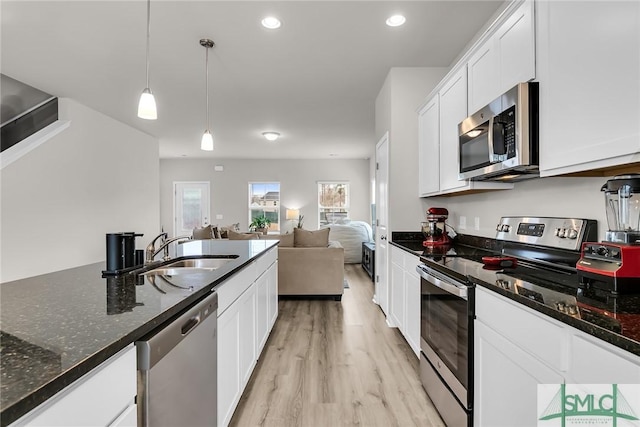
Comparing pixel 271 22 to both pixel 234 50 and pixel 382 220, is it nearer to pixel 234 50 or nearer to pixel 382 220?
pixel 234 50

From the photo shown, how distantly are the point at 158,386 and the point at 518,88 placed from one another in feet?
6.27

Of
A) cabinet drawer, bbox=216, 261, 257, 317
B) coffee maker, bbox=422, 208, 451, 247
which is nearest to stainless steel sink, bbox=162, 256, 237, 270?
cabinet drawer, bbox=216, 261, 257, 317

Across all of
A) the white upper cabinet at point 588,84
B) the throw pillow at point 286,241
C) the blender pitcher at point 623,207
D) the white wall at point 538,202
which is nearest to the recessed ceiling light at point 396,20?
the white upper cabinet at point 588,84

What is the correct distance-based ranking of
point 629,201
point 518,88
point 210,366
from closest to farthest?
point 629,201, point 210,366, point 518,88

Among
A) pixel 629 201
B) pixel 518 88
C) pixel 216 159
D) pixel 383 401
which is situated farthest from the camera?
pixel 216 159

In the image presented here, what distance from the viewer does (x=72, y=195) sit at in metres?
4.60

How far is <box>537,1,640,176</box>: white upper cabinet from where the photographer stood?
1.08 m

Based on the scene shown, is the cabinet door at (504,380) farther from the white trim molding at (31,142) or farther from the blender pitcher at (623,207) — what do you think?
the white trim molding at (31,142)

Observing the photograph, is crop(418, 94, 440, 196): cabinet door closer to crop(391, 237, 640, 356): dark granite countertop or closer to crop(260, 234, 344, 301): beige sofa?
crop(391, 237, 640, 356): dark granite countertop

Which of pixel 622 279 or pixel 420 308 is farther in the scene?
pixel 420 308

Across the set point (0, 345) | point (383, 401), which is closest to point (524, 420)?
point (383, 401)

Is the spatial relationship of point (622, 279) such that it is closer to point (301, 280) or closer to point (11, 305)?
point (11, 305)

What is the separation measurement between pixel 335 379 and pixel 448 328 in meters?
1.01

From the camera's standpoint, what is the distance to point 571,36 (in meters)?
1.31
